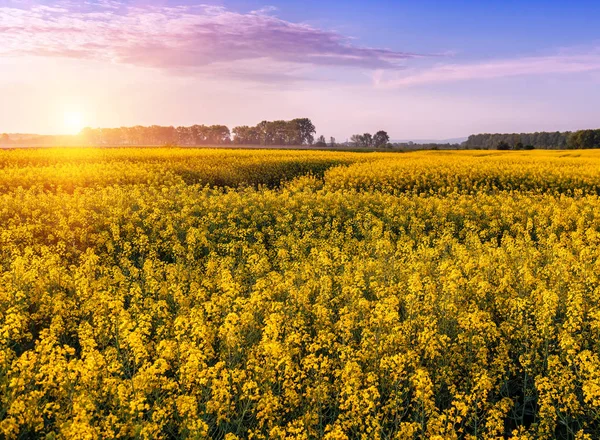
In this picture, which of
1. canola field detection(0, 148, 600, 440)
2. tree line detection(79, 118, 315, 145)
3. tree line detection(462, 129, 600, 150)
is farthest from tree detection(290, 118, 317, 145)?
canola field detection(0, 148, 600, 440)

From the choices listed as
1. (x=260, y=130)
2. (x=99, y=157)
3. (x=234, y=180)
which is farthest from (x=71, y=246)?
(x=260, y=130)

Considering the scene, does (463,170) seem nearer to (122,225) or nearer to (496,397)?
(122,225)

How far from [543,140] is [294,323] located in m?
163

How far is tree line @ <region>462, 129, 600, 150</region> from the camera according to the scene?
94562mm

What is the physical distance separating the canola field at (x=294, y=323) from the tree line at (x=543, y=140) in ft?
258

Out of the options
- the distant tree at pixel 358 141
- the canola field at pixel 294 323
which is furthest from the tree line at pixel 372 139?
the canola field at pixel 294 323

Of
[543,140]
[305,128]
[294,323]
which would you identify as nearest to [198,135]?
[305,128]

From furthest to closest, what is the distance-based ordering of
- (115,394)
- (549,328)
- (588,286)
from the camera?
(588,286) → (549,328) → (115,394)

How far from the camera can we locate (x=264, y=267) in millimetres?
9156

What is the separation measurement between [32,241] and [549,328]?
1197cm

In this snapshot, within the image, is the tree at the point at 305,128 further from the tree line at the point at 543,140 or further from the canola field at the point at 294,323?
the canola field at the point at 294,323

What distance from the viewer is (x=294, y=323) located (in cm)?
625

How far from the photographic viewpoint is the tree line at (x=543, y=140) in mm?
94562

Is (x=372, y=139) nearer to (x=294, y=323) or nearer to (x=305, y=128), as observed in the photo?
(x=305, y=128)
